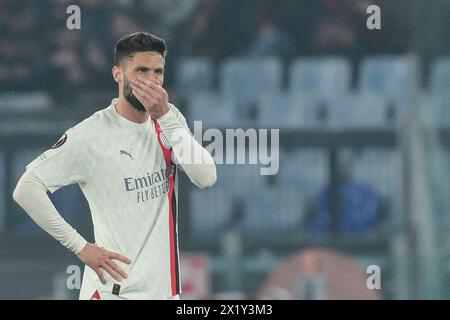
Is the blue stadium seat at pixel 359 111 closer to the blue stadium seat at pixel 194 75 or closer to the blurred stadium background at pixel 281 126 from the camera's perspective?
the blurred stadium background at pixel 281 126

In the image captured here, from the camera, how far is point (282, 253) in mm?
8789

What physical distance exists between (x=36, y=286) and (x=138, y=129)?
377cm

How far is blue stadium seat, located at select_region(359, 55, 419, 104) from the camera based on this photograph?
9.41 metres

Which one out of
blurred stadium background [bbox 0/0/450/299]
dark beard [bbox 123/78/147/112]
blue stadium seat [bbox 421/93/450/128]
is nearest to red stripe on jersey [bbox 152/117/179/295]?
dark beard [bbox 123/78/147/112]

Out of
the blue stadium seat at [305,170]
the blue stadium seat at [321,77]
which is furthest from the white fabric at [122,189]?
the blue stadium seat at [321,77]

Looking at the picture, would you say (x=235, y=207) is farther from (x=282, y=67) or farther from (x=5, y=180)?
(x=5, y=180)

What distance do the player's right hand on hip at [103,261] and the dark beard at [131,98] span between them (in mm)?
682

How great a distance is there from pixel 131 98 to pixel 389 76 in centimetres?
483

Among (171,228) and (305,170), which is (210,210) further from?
(171,228)

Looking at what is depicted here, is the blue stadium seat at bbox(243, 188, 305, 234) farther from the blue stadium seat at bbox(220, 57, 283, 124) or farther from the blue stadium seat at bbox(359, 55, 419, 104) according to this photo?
Result: the blue stadium seat at bbox(359, 55, 419, 104)

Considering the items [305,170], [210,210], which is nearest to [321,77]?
[305,170]

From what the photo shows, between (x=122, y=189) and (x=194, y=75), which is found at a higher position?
(x=194, y=75)

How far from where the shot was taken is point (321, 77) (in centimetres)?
945

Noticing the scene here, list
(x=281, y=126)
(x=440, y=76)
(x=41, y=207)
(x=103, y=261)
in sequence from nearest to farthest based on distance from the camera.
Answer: (x=103, y=261)
(x=41, y=207)
(x=281, y=126)
(x=440, y=76)
